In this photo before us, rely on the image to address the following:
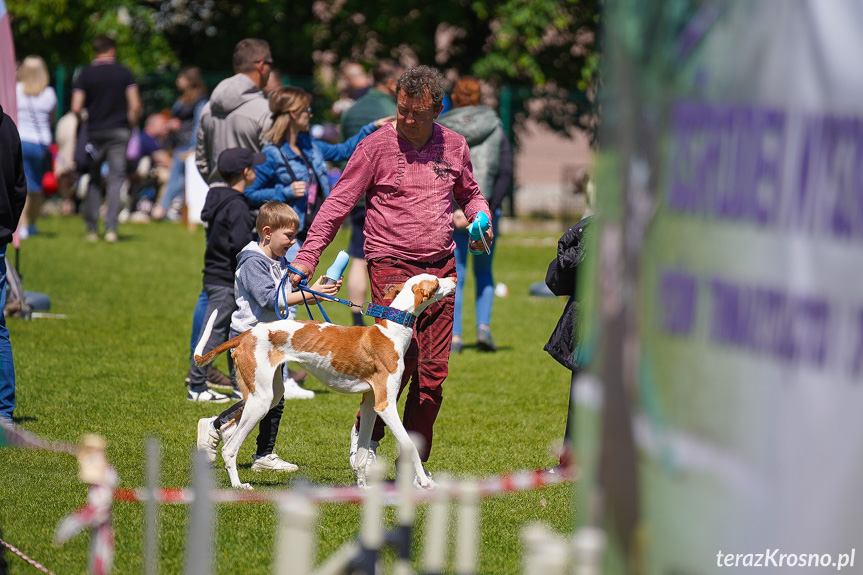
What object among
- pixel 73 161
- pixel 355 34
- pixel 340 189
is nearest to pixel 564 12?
pixel 355 34

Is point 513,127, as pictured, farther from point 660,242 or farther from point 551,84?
point 660,242

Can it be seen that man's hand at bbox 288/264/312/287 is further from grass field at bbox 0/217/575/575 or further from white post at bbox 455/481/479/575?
white post at bbox 455/481/479/575

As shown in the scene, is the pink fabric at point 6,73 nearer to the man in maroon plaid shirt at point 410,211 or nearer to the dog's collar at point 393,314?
the man in maroon plaid shirt at point 410,211

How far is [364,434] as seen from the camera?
5.71m

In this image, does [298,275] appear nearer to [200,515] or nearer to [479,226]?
[479,226]

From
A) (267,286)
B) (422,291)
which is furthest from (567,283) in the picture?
(267,286)

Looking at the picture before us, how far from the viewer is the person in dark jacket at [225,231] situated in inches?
289

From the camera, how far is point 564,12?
24797mm

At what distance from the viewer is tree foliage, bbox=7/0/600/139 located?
969 inches

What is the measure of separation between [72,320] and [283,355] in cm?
590

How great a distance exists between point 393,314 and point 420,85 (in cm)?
111

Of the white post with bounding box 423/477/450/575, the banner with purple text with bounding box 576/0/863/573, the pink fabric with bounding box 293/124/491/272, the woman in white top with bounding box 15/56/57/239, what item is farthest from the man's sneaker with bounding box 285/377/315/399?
the woman in white top with bounding box 15/56/57/239

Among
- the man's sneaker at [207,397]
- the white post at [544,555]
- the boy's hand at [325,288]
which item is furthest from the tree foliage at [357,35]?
the white post at [544,555]

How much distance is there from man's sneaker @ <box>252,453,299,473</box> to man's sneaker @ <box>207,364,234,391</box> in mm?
2296
